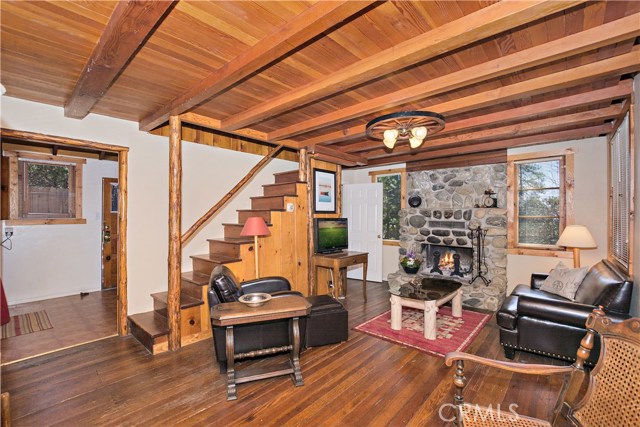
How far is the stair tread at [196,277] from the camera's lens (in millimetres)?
3426

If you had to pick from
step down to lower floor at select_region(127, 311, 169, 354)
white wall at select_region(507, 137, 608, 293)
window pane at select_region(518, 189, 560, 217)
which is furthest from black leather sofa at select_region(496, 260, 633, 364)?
step down to lower floor at select_region(127, 311, 169, 354)

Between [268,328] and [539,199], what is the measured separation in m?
4.51

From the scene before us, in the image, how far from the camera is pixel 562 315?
262 cm

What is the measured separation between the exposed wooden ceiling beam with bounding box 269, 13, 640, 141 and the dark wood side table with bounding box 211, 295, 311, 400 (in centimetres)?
205

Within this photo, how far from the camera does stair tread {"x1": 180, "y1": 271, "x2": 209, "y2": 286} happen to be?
11.2ft

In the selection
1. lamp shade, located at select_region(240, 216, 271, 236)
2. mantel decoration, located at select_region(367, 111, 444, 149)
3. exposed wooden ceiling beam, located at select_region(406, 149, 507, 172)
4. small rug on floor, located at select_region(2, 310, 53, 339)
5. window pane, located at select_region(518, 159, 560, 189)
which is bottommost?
small rug on floor, located at select_region(2, 310, 53, 339)

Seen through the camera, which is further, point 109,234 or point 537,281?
point 109,234

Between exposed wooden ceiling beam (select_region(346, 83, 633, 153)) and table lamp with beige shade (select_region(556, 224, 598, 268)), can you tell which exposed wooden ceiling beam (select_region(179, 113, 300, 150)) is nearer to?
exposed wooden ceiling beam (select_region(346, 83, 633, 153))

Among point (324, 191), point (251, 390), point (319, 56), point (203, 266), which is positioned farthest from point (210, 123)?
point (251, 390)

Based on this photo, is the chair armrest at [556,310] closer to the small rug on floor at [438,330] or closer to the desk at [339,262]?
the small rug on floor at [438,330]

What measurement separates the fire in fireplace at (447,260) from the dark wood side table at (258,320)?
3485mm

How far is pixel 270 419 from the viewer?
2.06 meters

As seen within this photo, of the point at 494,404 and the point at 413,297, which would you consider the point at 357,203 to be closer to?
the point at 413,297

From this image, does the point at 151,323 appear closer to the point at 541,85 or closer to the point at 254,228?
the point at 254,228
